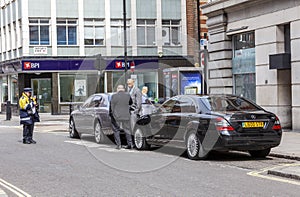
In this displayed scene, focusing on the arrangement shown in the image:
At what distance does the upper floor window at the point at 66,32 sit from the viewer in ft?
126

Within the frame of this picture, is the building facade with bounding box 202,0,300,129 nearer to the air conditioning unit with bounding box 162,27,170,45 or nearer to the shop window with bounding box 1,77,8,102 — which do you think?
the air conditioning unit with bounding box 162,27,170,45

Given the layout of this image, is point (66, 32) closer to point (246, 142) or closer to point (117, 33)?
point (117, 33)

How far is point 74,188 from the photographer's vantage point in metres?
9.16

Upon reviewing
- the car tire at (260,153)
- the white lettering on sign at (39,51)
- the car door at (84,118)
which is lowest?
the car tire at (260,153)

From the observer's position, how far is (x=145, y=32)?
39.6 m

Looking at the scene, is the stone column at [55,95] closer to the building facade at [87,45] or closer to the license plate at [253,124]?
the building facade at [87,45]

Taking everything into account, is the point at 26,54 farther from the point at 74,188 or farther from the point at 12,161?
the point at 74,188

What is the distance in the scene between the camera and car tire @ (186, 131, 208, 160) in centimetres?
1250

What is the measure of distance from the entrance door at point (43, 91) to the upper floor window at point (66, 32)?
9.49 ft

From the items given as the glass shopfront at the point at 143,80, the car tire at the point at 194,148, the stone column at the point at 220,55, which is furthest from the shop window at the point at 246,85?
the glass shopfront at the point at 143,80

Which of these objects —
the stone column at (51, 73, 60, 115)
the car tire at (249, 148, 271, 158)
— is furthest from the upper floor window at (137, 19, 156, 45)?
the car tire at (249, 148, 271, 158)

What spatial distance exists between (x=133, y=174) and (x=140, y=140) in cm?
429

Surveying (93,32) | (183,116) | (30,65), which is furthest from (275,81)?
(30,65)

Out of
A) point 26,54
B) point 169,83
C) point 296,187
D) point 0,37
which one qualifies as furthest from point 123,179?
point 0,37
